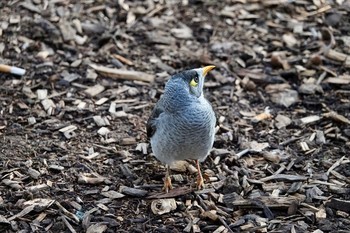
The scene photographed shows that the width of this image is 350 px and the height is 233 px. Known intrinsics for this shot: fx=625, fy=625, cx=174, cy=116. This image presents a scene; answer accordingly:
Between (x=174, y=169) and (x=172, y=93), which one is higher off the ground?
(x=172, y=93)

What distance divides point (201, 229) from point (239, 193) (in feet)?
1.98

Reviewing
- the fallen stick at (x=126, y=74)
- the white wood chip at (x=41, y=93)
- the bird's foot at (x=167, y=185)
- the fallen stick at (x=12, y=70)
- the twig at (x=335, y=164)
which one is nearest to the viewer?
the bird's foot at (x=167, y=185)

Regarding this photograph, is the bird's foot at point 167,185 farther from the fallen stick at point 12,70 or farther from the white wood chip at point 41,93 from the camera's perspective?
the fallen stick at point 12,70

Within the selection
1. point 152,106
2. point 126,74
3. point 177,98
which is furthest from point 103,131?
point 177,98

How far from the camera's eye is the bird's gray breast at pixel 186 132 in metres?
5.39

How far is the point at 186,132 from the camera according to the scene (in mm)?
5398

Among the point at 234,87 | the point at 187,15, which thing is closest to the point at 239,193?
the point at 234,87

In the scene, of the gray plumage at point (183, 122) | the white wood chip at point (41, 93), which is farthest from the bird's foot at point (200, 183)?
the white wood chip at point (41, 93)

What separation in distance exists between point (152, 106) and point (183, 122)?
1527 mm

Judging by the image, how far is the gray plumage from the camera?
540 centimetres

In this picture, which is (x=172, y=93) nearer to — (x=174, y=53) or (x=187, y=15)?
(x=174, y=53)

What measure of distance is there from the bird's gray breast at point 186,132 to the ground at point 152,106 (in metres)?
0.37

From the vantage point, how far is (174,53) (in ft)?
25.5

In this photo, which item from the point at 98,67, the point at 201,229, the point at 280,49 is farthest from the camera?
the point at 280,49
